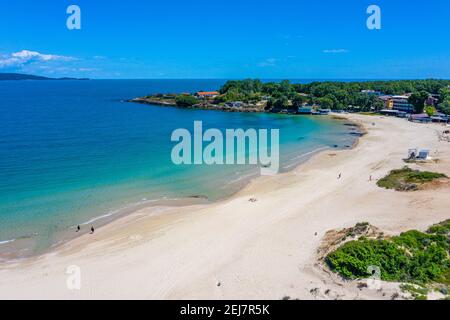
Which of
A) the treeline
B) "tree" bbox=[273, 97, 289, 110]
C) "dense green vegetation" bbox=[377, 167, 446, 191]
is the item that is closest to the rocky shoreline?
the treeline

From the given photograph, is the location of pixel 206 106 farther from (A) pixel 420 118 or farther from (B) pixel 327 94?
(A) pixel 420 118

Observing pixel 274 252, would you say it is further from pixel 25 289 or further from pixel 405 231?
pixel 25 289

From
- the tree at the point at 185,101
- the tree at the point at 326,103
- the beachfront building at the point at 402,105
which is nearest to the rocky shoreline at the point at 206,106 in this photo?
the tree at the point at 185,101

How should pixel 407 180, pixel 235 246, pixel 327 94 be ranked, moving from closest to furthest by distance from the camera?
pixel 235 246, pixel 407 180, pixel 327 94

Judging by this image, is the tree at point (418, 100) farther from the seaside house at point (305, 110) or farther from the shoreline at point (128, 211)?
the shoreline at point (128, 211)

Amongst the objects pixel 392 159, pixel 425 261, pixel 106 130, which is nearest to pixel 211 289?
pixel 425 261

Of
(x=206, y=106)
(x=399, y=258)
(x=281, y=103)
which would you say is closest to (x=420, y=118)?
(x=281, y=103)
